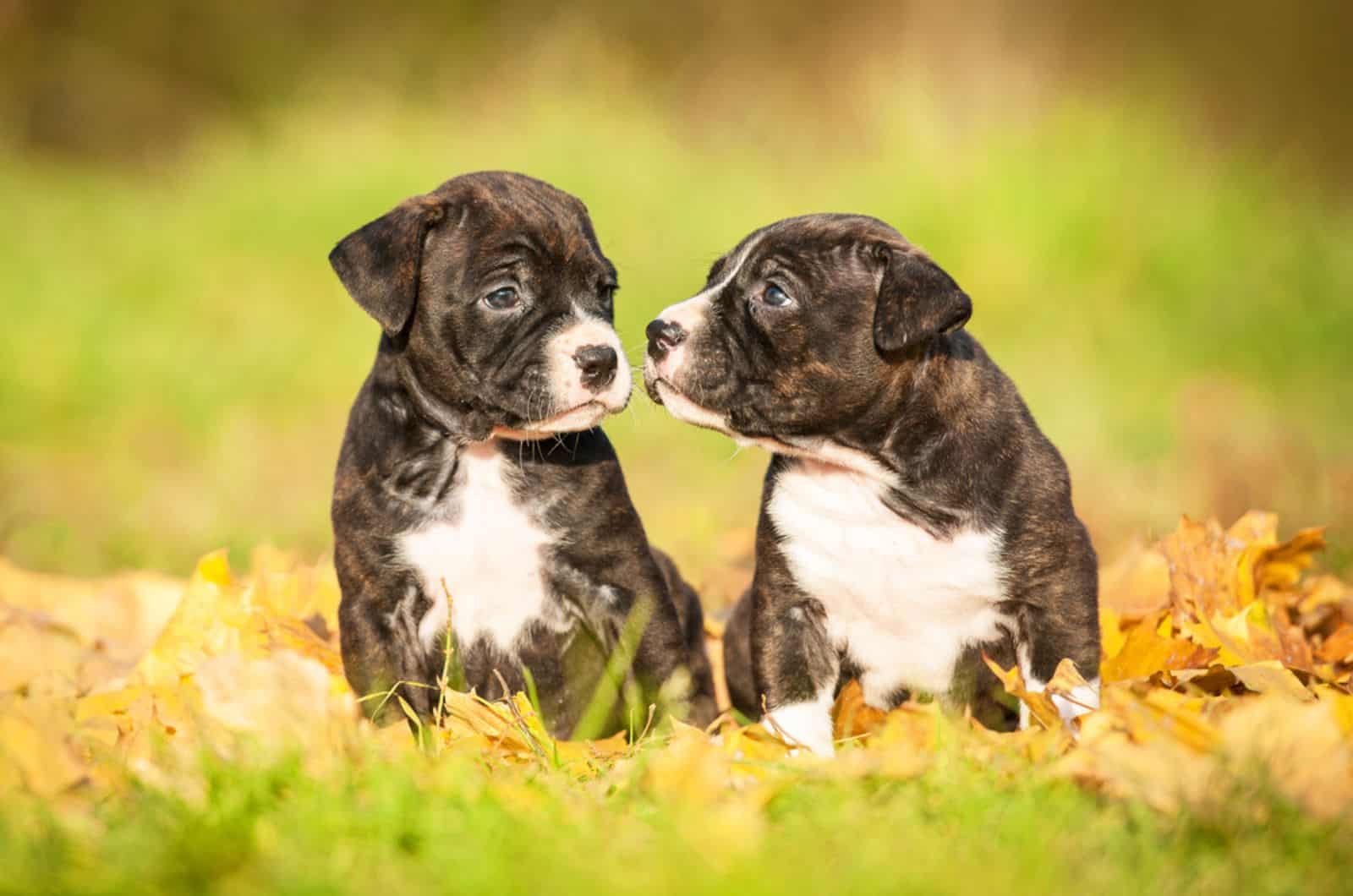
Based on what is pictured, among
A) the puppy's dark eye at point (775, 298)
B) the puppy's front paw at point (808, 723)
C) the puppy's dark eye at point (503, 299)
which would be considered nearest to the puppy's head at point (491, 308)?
the puppy's dark eye at point (503, 299)

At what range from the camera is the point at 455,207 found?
5156mm

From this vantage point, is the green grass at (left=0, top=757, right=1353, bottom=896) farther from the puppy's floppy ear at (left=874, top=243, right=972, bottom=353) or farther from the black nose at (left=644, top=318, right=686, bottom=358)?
the black nose at (left=644, top=318, right=686, bottom=358)

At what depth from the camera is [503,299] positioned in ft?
16.6

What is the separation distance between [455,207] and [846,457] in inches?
63.6

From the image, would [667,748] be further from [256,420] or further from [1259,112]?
[1259,112]

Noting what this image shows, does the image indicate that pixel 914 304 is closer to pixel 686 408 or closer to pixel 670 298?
pixel 686 408

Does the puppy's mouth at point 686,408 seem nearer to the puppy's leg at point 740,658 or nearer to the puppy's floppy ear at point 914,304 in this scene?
the puppy's floppy ear at point 914,304

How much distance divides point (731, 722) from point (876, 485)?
87 centimetres

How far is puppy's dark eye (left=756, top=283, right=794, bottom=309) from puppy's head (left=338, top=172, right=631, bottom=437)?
0.51 meters

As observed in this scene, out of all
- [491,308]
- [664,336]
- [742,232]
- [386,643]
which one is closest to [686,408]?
[664,336]

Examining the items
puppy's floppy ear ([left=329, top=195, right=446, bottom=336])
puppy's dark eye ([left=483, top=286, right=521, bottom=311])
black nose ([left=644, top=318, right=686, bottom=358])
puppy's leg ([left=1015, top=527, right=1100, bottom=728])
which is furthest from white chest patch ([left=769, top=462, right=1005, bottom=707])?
puppy's floppy ear ([left=329, top=195, right=446, bottom=336])

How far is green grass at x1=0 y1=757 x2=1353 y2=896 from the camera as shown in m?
2.73

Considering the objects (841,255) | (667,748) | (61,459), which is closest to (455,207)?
(841,255)

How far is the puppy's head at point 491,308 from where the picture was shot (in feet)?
16.1
